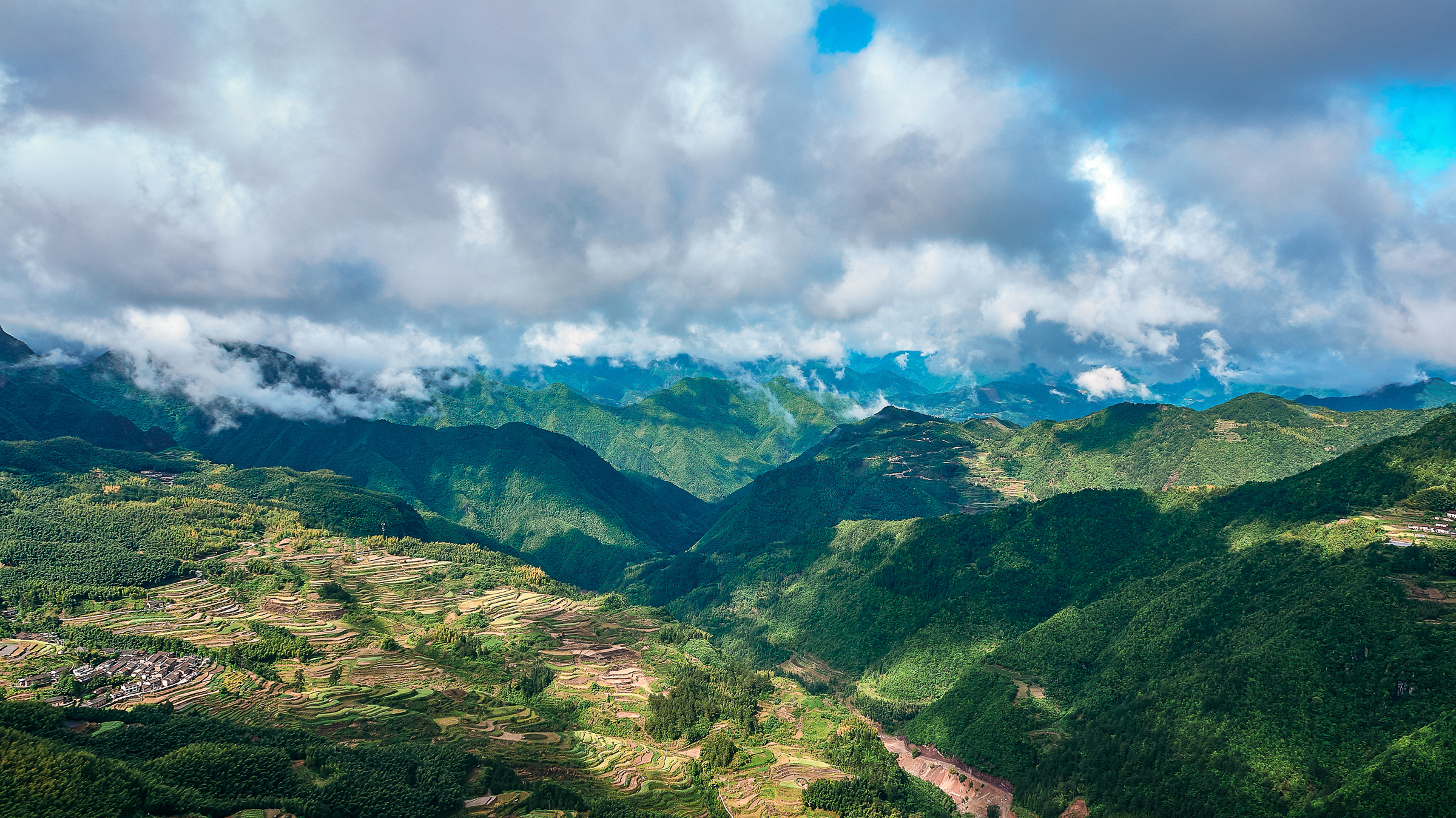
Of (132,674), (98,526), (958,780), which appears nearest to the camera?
(132,674)

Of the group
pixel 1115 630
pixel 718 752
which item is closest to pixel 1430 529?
pixel 1115 630

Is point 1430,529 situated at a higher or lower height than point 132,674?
higher

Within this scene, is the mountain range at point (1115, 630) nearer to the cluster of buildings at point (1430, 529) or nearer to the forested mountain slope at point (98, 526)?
the cluster of buildings at point (1430, 529)

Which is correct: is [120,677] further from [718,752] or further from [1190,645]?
[1190,645]

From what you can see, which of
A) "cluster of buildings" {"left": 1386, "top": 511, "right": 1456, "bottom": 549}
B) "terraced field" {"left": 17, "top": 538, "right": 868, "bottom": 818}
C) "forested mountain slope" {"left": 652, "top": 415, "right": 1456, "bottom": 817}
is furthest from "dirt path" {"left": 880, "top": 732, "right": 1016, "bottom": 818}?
"cluster of buildings" {"left": 1386, "top": 511, "right": 1456, "bottom": 549}

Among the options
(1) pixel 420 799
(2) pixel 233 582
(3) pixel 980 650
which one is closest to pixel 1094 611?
(3) pixel 980 650

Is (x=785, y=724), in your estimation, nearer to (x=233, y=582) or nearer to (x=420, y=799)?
(x=420, y=799)

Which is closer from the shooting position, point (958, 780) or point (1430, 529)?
point (1430, 529)
